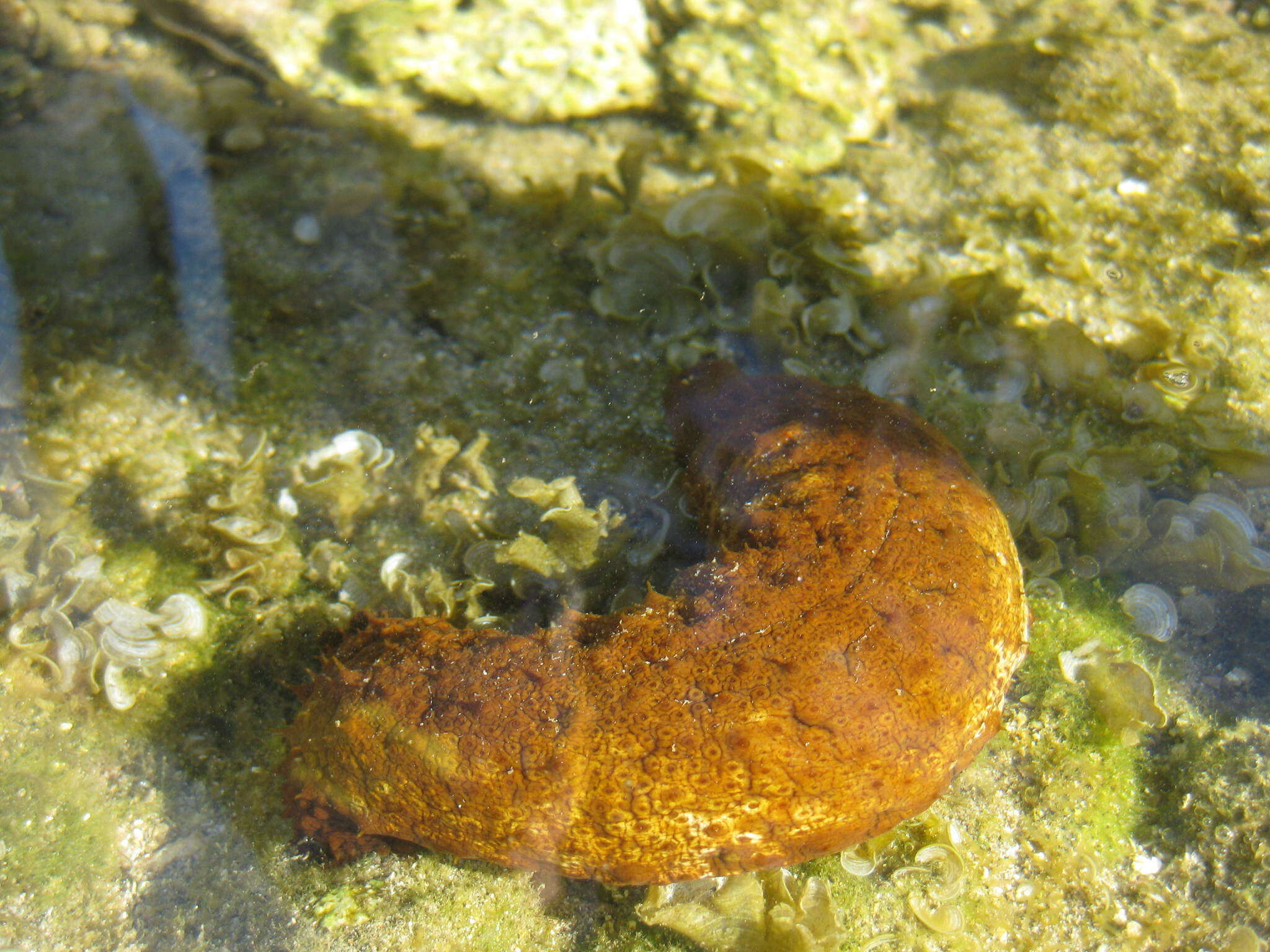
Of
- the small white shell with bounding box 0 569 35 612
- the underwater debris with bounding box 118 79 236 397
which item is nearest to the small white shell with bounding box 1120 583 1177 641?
the underwater debris with bounding box 118 79 236 397

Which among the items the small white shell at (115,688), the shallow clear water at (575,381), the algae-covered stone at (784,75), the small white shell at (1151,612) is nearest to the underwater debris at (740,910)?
the shallow clear water at (575,381)

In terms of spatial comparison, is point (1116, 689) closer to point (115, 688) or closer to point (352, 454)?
point (352, 454)

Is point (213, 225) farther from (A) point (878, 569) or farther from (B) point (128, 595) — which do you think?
(A) point (878, 569)

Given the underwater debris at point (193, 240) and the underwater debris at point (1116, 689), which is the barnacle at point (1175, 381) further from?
the underwater debris at point (193, 240)

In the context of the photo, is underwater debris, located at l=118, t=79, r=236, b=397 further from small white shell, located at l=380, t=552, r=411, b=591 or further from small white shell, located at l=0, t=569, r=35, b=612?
small white shell, located at l=380, t=552, r=411, b=591

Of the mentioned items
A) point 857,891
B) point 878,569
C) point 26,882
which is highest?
point 878,569

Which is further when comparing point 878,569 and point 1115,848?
point 1115,848

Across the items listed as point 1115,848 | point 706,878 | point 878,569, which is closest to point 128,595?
point 706,878
